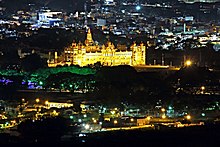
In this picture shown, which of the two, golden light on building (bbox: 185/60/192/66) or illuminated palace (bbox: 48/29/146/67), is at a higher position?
illuminated palace (bbox: 48/29/146/67)

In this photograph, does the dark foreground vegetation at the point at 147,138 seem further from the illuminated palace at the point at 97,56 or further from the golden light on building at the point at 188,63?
the illuminated palace at the point at 97,56

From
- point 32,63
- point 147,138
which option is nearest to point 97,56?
point 32,63

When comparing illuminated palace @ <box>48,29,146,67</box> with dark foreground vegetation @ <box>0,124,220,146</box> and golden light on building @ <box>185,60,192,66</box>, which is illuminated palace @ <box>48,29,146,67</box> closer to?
golden light on building @ <box>185,60,192,66</box>

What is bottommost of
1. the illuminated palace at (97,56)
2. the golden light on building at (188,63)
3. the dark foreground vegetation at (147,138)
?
the dark foreground vegetation at (147,138)

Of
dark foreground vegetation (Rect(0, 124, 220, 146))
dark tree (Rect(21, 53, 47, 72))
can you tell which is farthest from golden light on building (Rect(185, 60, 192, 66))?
dark foreground vegetation (Rect(0, 124, 220, 146))

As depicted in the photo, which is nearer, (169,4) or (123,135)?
(123,135)

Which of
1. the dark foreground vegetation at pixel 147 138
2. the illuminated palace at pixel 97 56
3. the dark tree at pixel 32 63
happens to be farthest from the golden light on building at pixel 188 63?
the dark foreground vegetation at pixel 147 138

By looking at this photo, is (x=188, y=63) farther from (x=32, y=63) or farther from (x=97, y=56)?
(x=32, y=63)

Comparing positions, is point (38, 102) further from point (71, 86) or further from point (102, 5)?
point (102, 5)

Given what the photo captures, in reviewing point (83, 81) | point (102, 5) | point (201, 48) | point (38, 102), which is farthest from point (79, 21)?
point (38, 102)
